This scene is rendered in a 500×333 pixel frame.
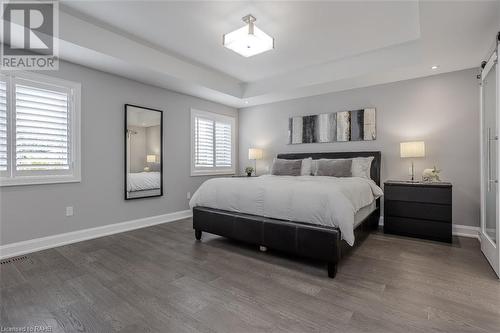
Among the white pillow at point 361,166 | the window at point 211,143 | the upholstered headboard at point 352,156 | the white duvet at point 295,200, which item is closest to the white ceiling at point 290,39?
the window at point 211,143

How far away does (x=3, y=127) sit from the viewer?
112 inches

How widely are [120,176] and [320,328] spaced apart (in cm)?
357

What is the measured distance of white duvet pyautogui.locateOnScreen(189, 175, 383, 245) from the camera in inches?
91.5

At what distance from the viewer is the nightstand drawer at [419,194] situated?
3.28 meters

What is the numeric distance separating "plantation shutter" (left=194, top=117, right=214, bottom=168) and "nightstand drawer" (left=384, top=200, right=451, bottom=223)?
353 centimetres

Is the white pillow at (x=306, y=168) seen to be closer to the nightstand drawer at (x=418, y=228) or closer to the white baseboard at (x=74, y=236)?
the nightstand drawer at (x=418, y=228)

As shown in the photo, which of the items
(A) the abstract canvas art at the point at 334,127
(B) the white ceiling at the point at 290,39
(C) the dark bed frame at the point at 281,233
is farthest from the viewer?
(A) the abstract canvas art at the point at 334,127

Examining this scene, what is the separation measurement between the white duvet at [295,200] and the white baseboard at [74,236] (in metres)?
1.33

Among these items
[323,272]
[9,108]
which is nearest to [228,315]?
[323,272]

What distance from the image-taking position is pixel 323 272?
2389 mm

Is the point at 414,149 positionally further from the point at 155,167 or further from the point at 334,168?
the point at 155,167

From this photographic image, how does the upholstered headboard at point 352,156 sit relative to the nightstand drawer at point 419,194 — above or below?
above

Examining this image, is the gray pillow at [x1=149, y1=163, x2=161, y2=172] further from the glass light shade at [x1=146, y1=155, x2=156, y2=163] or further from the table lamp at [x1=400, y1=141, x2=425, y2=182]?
the table lamp at [x1=400, y1=141, x2=425, y2=182]

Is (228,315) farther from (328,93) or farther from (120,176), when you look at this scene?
(328,93)
